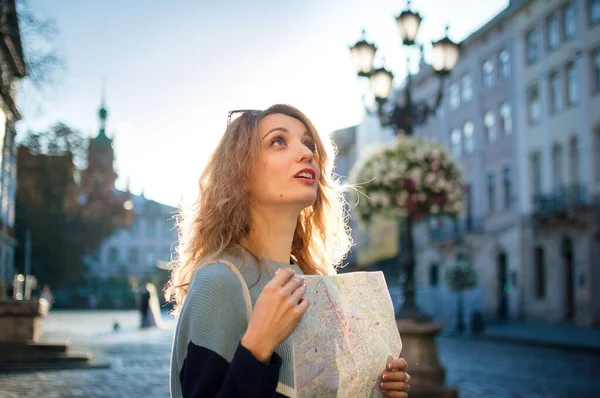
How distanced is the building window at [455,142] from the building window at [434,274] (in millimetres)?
7070

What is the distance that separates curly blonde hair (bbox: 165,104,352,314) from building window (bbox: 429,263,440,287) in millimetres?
44182

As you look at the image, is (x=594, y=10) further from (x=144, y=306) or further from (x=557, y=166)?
(x=144, y=306)

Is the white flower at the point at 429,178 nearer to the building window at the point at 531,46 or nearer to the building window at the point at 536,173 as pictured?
the building window at the point at 536,173

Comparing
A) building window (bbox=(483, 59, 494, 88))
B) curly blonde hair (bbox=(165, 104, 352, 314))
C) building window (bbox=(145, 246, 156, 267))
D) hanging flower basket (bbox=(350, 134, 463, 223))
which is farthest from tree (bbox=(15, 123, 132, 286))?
building window (bbox=(145, 246, 156, 267))

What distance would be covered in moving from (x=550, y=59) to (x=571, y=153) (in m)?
4.33

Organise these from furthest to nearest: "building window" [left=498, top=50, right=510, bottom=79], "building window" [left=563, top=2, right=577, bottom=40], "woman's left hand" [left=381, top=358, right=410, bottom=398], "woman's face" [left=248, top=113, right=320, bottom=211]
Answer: "building window" [left=498, top=50, right=510, bottom=79]
"building window" [left=563, top=2, right=577, bottom=40]
"woman's face" [left=248, top=113, right=320, bottom=211]
"woman's left hand" [left=381, top=358, right=410, bottom=398]

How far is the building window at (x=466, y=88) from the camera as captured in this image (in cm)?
4125

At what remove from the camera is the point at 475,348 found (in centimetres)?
2125

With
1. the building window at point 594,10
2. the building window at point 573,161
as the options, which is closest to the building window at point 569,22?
the building window at point 594,10

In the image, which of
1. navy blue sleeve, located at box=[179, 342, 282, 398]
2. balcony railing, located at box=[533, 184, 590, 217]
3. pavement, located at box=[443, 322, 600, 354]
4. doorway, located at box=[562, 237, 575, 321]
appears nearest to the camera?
navy blue sleeve, located at box=[179, 342, 282, 398]

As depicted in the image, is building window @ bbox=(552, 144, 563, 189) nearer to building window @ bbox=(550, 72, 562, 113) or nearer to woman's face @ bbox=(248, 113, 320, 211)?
building window @ bbox=(550, 72, 562, 113)

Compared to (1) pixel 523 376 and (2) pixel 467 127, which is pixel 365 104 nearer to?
(1) pixel 523 376

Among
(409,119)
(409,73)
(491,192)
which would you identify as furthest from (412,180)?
(491,192)

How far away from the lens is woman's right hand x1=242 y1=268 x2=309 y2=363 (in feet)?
6.42
